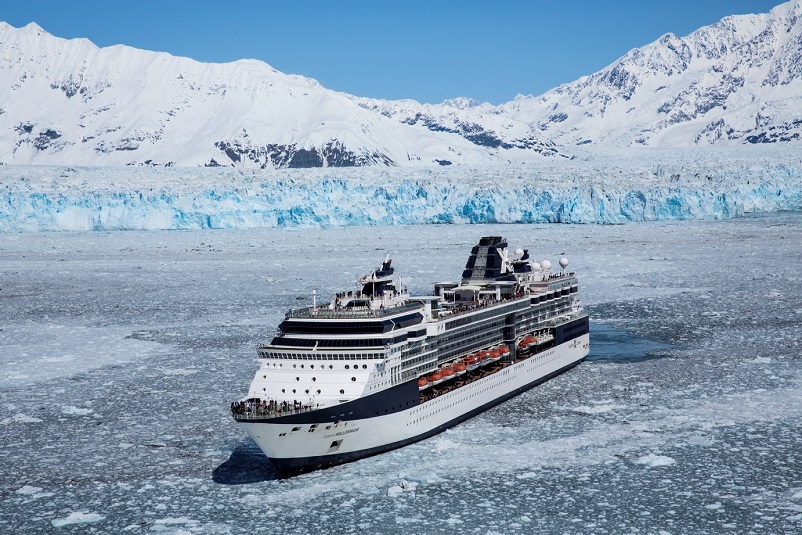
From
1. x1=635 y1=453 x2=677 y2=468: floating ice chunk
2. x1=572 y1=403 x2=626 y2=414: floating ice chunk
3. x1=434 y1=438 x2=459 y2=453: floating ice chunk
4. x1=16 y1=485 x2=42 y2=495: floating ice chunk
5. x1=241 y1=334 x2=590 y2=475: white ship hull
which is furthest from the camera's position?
x1=572 y1=403 x2=626 y2=414: floating ice chunk

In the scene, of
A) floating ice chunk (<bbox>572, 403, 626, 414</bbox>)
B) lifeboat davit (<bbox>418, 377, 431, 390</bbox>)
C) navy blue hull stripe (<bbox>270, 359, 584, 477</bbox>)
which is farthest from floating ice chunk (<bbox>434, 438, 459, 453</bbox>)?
floating ice chunk (<bbox>572, 403, 626, 414</bbox>)

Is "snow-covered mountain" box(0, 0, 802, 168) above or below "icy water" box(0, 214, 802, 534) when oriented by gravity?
above

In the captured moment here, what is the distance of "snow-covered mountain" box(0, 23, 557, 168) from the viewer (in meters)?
154

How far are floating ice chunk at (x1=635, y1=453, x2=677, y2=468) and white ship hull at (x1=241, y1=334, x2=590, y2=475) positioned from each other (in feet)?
12.9

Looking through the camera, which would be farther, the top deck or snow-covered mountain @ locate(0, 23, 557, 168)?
snow-covered mountain @ locate(0, 23, 557, 168)

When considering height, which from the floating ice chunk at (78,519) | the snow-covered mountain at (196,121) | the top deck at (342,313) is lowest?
the floating ice chunk at (78,519)

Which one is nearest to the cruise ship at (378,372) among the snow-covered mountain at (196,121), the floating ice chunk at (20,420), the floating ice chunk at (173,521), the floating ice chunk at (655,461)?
the floating ice chunk at (173,521)

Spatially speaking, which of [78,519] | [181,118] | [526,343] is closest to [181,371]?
[526,343]

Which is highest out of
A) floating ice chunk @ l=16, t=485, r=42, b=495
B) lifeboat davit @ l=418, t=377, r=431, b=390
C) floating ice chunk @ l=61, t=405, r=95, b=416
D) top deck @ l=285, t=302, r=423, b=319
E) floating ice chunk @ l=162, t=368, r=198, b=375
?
top deck @ l=285, t=302, r=423, b=319

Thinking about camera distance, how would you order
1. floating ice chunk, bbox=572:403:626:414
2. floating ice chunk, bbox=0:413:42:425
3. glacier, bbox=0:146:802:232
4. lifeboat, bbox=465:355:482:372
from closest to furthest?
floating ice chunk, bbox=0:413:42:425 → floating ice chunk, bbox=572:403:626:414 → lifeboat, bbox=465:355:482:372 → glacier, bbox=0:146:802:232

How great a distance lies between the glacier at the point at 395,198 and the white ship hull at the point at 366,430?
174ft

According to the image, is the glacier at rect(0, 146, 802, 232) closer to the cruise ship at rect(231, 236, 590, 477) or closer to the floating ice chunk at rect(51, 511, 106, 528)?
the cruise ship at rect(231, 236, 590, 477)

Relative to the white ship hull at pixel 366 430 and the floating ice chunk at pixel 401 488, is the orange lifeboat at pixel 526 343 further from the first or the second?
the floating ice chunk at pixel 401 488

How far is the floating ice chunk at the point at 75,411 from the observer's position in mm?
19422
